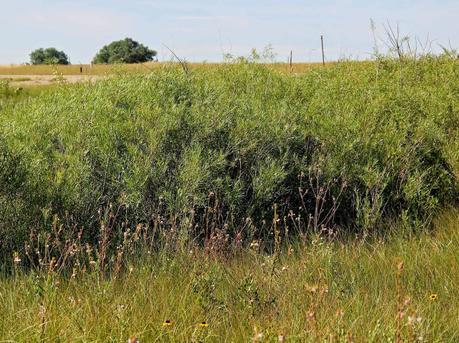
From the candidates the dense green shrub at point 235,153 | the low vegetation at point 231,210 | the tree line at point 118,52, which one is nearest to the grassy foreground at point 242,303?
the low vegetation at point 231,210

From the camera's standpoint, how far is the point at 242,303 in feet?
12.7

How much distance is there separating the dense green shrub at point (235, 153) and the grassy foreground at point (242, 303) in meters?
0.77

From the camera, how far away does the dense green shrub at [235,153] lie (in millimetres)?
5676

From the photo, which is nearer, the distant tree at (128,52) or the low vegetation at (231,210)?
the low vegetation at (231,210)

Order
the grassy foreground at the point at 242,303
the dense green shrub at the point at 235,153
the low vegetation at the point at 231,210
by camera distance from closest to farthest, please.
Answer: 1. the grassy foreground at the point at 242,303
2. the low vegetation at the point at 231,210
3. the dense green shrub at the point at 235,153

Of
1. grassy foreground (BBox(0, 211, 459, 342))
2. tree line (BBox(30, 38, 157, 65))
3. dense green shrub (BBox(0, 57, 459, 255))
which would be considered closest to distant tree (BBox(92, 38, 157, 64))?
tree line (BBox(30, 38, 157, 65))

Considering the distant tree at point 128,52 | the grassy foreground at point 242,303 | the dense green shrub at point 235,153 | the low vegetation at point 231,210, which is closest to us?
the grassy foreground at point 242,303

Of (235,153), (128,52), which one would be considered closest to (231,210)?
(235,153)

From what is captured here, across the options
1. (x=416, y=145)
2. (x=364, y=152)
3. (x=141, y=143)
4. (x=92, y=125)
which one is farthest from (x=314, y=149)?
(x=92, y=125)

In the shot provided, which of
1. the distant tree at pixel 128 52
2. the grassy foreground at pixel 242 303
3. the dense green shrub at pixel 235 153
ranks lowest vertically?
the grassy foreground at pixel 242 303

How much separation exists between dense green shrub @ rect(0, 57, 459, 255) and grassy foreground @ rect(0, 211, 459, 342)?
30.5 inches

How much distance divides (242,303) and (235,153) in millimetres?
2714

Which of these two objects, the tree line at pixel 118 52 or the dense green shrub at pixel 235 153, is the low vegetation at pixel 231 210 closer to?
the dense green shrub at pixel 235 153

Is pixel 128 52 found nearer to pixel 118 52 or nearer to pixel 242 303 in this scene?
pixel 118 52
